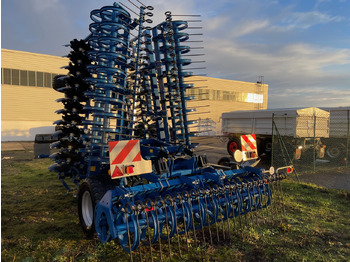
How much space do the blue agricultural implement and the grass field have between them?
0.23 meters

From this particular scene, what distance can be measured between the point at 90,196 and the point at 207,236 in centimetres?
196

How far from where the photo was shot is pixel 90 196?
3961 millimetres

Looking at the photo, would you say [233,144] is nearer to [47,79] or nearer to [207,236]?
[207,236]

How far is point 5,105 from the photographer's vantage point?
22.4 metres

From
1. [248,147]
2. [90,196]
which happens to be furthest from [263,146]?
[90,196]

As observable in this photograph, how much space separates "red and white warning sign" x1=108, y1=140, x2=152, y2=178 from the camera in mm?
3525

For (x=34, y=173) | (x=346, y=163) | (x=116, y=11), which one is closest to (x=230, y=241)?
(x=116, y=11)

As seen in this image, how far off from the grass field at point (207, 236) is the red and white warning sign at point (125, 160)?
1111 mm

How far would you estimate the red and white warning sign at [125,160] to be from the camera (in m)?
3.53

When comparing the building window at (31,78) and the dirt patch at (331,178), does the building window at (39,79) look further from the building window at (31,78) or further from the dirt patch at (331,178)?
the dirt patch at (331,178)

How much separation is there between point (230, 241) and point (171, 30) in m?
4.02

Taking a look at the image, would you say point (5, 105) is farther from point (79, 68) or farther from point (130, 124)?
point (130, 124)

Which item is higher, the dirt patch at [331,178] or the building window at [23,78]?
the building window at [23,78]

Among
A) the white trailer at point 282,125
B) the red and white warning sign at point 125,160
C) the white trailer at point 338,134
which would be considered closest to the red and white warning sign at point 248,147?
the red and white warning sign at point 125,160
